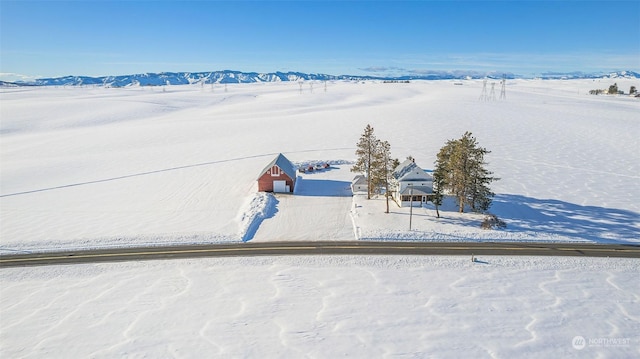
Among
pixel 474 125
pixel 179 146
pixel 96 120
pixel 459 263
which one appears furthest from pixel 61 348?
→ pixel 96 120

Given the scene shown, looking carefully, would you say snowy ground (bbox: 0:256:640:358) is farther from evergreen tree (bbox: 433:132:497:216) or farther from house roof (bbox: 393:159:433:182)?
house roof (bbox: 393:159:433:182)

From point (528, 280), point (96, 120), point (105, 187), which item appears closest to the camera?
point (528, 280)

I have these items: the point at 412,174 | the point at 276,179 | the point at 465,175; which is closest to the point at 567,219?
the point at 465,175

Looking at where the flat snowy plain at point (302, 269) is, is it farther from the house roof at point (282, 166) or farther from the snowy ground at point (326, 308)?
the house roof at point (282, 166)

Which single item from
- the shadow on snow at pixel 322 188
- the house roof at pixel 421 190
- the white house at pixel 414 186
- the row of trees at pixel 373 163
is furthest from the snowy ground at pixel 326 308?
the shadow on snow at pixel 322 188

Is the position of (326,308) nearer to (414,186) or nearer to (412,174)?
(414,186)

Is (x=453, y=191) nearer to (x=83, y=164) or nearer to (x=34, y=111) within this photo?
(x=83, y=164)
